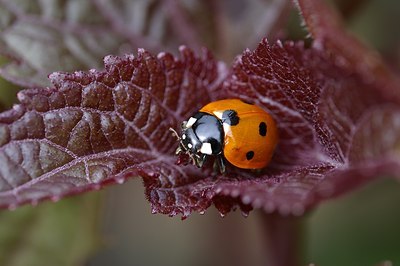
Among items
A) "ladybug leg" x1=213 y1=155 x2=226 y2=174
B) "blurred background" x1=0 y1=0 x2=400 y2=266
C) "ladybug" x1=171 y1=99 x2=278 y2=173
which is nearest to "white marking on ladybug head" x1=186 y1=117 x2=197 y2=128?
"ladybug" x1=171 y1=99 x2=278 y2=173

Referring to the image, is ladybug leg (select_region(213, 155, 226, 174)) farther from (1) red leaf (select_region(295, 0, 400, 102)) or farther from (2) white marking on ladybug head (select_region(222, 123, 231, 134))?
(1) red leaf (select_region(295, 0, 400, 102))

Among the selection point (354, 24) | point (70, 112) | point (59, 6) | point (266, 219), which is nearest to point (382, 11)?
point (354, 24)

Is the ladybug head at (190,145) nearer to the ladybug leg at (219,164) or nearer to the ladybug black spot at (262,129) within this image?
the ladybug leg at (219,164)

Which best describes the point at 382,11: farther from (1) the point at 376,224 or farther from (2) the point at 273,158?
(2) the point at 273,158

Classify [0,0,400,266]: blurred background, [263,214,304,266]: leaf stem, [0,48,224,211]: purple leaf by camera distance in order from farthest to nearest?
[0,0,400,266]: blurred background, [263,214,304,266]: leaf stem, [0,48,224,211]: purple leaf

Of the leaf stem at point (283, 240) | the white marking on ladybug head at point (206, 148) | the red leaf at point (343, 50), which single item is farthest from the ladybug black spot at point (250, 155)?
the leaf stem at point (283, 240)

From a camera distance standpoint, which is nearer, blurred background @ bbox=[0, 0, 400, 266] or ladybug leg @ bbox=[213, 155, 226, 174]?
ladybug leg @ bbox=[213, 155, 226, 174]

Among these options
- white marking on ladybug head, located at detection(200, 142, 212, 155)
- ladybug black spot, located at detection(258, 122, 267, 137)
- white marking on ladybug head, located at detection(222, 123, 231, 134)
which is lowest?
white marking on ladybug head, located at detection(200, 142, 212, 155)
